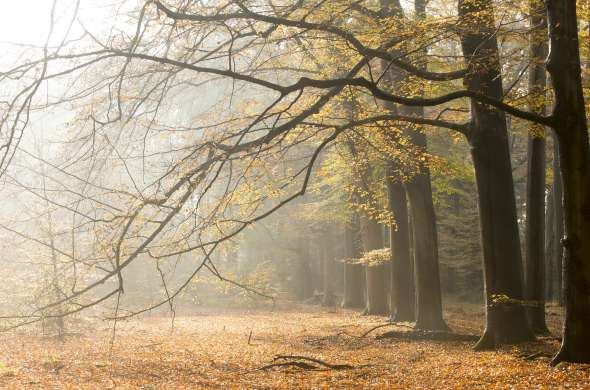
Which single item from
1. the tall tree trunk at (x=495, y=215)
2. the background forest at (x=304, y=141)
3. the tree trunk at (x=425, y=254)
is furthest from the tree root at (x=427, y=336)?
the tall tree trunk at (x=495, y=215)

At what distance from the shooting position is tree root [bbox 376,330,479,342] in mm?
12750

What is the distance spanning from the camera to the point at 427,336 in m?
13.2

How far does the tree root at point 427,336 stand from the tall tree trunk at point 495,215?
2014 millimetres

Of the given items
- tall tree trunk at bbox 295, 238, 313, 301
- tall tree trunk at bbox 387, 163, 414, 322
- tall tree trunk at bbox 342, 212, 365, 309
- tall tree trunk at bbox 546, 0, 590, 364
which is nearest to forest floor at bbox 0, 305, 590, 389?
tall tree trunk at bbox 546, 0, 590, 364

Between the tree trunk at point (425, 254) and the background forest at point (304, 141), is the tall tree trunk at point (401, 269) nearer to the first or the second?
the background forest at point (304, 141)

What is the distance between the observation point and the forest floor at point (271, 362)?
8.13 meters

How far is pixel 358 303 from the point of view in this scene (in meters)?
26.0

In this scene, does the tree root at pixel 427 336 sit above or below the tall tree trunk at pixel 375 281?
below

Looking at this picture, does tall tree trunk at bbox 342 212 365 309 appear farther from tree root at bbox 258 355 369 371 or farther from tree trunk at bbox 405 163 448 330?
tree root at bbox 258 355 369 371

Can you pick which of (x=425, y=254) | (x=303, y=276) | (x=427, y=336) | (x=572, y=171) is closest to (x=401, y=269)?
(x=425, y=254)

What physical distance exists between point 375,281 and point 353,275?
589 centimetres

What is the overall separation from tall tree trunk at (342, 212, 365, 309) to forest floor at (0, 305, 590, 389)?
890 cm

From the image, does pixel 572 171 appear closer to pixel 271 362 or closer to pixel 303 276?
pixel 271 362

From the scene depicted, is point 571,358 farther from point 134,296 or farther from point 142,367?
point 134,296
